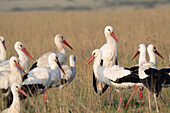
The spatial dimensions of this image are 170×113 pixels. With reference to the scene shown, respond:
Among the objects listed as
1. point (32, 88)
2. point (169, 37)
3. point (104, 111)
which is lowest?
point (104, 111)

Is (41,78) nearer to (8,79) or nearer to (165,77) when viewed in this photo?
(8,79)

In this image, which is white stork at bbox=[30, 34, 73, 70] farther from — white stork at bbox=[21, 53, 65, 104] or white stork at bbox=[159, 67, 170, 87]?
white stork at bbox=[159, 67, 170, 87]

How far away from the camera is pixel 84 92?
559 centimetres

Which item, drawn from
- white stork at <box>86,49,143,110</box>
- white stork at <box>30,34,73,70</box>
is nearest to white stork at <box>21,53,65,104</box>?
white stork at <box>86,49,143,110</box>

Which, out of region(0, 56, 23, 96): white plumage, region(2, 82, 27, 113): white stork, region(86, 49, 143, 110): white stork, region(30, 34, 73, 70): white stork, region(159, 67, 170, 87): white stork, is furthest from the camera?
region(30, 34, 73, 70): white stork

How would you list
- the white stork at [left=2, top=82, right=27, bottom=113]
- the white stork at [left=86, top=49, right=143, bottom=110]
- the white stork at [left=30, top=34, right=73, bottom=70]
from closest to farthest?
the white stork at [left=2, top=82, right=27, bottom=113] → the white stork at [left=86, top=49, right=143, bottom=110] → the white stork at [left=30, top=34, right=73, bottom=70]

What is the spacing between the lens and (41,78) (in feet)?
18.2

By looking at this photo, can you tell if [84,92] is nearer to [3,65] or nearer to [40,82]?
[40,82]

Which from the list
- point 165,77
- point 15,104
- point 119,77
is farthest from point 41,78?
point 165,77

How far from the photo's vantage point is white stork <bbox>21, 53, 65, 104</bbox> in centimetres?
540

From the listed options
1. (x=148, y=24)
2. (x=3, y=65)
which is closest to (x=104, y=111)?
(x=3, y=65)

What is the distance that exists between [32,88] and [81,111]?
→ 3.59 ft

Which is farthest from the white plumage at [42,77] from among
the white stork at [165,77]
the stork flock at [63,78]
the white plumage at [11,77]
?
the white stork at [165,77]

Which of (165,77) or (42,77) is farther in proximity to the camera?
(42,77)
